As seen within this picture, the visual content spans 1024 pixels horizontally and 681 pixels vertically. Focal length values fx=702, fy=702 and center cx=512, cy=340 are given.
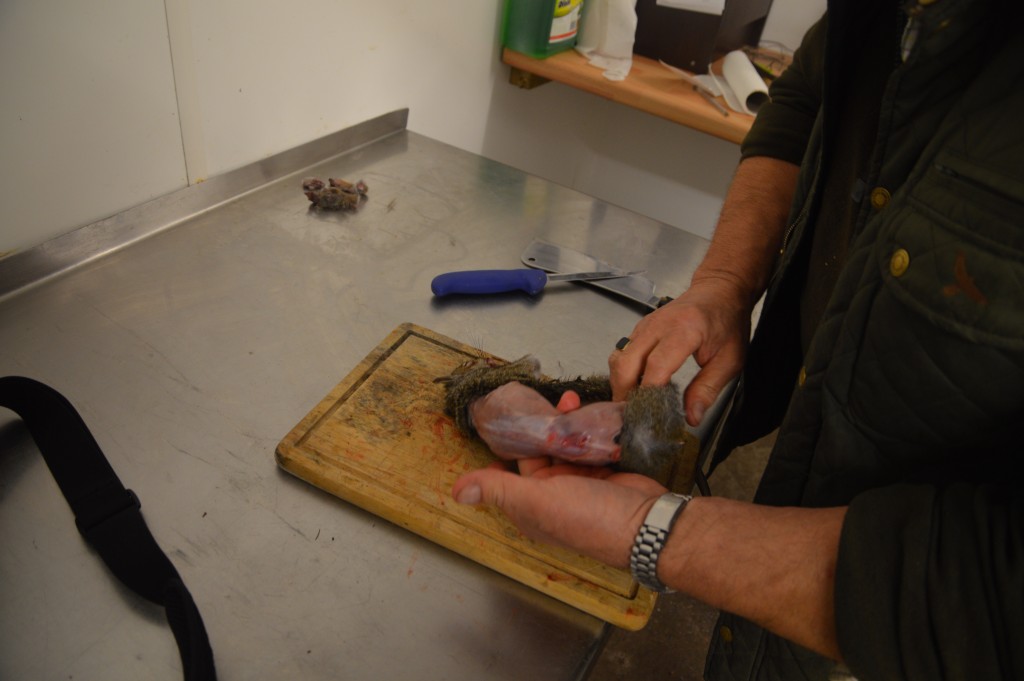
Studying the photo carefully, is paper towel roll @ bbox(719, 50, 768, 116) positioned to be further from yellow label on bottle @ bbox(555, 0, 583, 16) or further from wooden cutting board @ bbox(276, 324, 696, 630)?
wooden cutting board @ bbox(276, 324, 696, 630)

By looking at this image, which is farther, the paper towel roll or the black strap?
the paper towel roll

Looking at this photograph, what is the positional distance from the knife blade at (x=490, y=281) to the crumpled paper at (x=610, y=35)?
1310 mm

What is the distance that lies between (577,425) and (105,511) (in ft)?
2.01

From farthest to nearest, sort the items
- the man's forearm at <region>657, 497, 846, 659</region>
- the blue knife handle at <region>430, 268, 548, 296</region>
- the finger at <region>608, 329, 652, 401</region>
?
the blue knife handle at <region>430, 268, 548, 296</region>, the finger at <region>608, 329, 652, 401</region>, the man's forearm at <region>657, 497, 846, 659</region>

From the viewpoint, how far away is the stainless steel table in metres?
0.80

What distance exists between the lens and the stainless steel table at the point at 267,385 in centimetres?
80

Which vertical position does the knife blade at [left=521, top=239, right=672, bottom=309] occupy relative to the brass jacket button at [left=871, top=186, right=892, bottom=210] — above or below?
below

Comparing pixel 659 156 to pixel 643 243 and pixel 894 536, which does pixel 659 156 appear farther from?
pixel 894 536

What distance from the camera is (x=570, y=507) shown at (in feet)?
2.72

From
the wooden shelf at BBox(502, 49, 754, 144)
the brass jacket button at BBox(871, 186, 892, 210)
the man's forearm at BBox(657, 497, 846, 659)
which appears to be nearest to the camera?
the man's forearm at BBox(657, 497, 846, 659)

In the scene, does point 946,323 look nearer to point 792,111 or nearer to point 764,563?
point 764,563

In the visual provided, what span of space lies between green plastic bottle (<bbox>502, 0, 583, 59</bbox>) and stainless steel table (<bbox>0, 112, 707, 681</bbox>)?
2.82 feet

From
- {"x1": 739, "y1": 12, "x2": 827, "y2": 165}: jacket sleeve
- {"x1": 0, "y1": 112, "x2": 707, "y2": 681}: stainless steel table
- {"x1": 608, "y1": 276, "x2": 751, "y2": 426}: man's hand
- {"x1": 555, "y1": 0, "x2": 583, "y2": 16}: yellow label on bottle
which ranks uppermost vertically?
{"x1": 739, "y1": 12, "x2": 827, "y2": 165}: jacket sleeve

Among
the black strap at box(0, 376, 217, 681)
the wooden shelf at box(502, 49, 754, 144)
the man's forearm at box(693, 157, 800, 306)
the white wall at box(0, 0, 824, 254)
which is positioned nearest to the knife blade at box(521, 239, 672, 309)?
the man's forearm at box(693, 157, 800, 306)
